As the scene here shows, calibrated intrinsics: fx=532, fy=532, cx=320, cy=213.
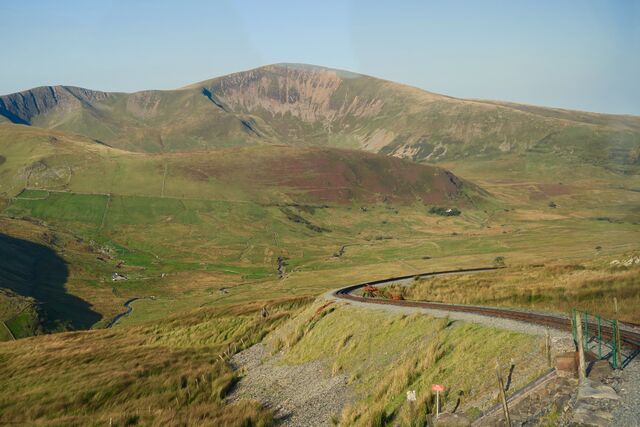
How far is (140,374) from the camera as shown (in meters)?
37.8

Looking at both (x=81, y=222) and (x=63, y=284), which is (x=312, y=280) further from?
(x=81, y=222)

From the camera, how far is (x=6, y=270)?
405 feet

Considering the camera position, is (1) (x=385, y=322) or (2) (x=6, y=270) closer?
(1) (x=385, y=322)

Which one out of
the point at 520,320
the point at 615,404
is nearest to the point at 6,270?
the point at 520,320

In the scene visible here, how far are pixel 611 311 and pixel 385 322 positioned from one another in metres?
14.5

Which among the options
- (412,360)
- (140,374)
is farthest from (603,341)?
(140,374)

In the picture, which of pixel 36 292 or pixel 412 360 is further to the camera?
pixel 36 292

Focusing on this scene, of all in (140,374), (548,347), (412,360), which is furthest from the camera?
(140,374)

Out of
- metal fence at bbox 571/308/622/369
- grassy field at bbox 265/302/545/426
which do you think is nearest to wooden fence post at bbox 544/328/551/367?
grassy field at bbox 265/302/545/426

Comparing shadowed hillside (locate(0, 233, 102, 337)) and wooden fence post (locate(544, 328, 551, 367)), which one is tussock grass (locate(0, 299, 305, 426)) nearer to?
wooden fence post (locate(544, 328, 551, 367))

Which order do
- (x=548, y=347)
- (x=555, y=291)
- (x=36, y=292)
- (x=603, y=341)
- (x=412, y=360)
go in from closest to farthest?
(x=548, y=347) < (x=603, y=341) < (x=412, y=360) < (x=555, y=291) < (x=36, y=292)

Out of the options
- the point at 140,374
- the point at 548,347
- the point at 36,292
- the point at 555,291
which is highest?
the point at 548,347

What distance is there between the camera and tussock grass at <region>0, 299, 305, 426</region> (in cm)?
2859

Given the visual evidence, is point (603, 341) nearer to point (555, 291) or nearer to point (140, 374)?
point (555, 291)
